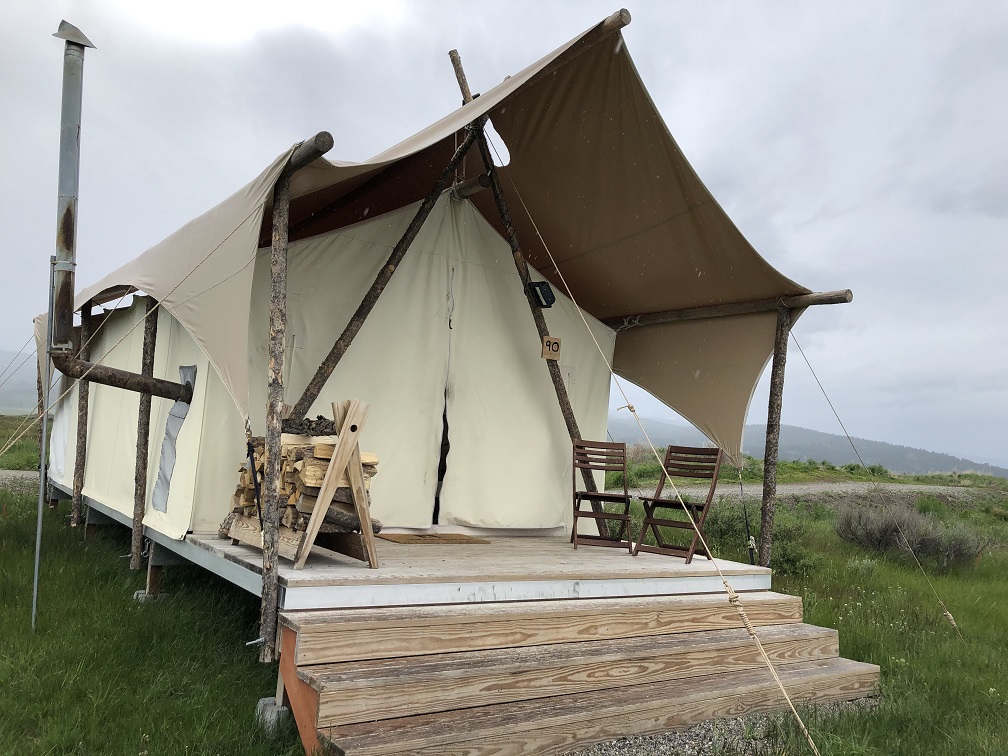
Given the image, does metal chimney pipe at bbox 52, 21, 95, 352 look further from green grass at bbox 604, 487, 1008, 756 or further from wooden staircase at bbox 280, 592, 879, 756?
green grass at bbox 604, 487, 1008, 756

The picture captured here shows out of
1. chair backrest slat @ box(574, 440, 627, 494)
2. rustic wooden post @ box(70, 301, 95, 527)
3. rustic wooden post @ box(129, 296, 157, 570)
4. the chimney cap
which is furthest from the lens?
rustic wooden post @ box(70, 301, 95, 527)

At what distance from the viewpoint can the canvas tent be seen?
4.31 metres

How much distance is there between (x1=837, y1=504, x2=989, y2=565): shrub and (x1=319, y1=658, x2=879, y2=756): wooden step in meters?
3.71

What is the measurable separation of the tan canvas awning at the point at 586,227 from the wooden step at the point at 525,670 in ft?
4.10

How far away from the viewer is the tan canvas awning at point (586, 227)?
3590 millimetres

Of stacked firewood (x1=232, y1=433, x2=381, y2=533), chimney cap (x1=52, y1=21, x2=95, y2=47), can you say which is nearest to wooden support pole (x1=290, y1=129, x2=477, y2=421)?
stacked firewood (x1=232, y1=433, x2=381, y2=533)

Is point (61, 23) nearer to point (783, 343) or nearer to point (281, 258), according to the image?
point (281, 258)

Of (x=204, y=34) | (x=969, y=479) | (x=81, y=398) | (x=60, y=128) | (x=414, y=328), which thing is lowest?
(x=969, y=479)

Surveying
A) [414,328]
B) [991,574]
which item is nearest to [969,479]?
[991,574]

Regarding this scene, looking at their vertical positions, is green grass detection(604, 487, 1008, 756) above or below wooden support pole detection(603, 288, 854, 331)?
below

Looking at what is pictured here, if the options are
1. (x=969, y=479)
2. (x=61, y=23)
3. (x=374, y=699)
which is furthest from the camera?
(x=969, y=479)

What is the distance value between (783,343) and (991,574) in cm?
411

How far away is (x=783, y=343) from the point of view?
17.3ft

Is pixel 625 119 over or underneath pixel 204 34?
underneath
